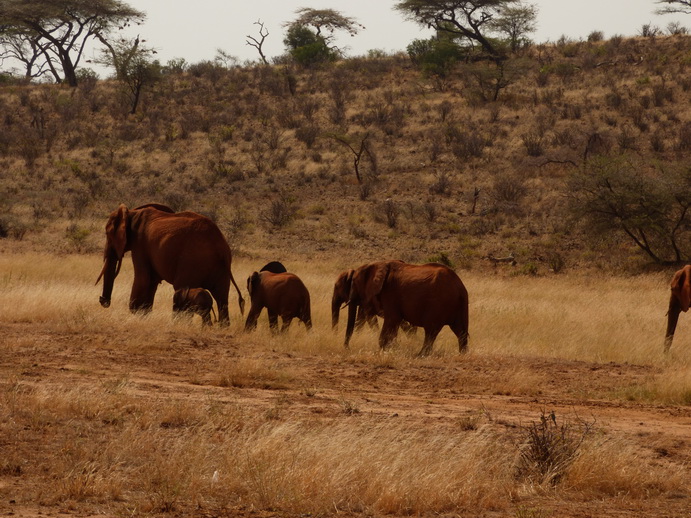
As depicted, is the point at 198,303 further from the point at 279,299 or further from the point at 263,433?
the point at 263,433

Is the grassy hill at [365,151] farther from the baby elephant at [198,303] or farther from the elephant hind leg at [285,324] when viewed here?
the baby elephant at [198,303]

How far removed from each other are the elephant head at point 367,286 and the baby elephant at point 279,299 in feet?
2.45

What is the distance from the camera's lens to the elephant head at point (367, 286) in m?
12.7

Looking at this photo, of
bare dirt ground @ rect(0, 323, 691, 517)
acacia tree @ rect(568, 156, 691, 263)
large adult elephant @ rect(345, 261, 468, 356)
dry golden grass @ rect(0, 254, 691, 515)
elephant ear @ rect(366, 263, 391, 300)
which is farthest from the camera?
acacia tree @ rect(568, 156, 691, 263)

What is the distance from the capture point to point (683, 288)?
14.1 metres

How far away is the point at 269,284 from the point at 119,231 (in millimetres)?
2595

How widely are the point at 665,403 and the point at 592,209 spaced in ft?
62.9

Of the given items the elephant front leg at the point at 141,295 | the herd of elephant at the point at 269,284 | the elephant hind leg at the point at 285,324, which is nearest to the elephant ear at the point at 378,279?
the herd of elephant at the point at 269,284

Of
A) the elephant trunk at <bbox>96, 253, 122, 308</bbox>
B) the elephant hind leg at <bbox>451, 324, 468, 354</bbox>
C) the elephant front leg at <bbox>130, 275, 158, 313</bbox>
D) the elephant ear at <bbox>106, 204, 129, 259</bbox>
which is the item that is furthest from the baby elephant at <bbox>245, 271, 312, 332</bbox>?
the elephant trunk at <bbox>96, 253, 122, 308</bbox>

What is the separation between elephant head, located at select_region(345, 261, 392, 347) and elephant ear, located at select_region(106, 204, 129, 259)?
144 inches

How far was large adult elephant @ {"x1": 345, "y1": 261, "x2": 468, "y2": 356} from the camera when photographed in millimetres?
12398

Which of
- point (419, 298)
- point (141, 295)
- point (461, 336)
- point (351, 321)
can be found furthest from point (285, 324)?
point (461, 336)

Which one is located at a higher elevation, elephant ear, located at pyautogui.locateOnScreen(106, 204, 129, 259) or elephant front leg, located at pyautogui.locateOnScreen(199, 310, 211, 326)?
elephant ear, located at pyautogui.locateOnScreen(106, 204, 129, 259)

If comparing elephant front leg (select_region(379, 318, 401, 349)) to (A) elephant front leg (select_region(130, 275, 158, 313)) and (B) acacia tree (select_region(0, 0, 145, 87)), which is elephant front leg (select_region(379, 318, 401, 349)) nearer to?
(A) elephant front leg (select_region(130, 275, 158, 313))
